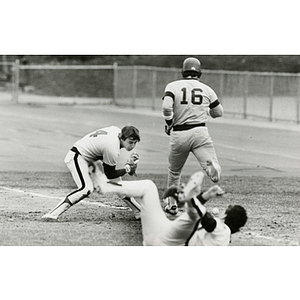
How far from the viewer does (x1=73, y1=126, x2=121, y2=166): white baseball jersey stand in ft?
27.6

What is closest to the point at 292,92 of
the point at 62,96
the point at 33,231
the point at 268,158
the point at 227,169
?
the point at 268,158

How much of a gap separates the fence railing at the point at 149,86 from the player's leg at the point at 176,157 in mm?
11084

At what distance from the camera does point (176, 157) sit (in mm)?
9297

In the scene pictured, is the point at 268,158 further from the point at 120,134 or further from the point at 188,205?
the point at 188,205

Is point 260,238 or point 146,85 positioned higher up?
point 146,85

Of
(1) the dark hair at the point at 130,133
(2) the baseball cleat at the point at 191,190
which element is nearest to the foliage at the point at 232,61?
(1) the dark hair at the point at 130,133

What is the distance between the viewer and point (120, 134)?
27.8 ft

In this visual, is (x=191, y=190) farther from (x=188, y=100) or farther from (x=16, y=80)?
(x=16, y=80)

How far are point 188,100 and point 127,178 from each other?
4124mm

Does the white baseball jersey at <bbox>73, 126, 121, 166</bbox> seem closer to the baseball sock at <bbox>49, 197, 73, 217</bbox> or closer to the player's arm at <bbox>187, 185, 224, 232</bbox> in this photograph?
the baseball sock at <bbox>49, 197, 73, 217</bbox>

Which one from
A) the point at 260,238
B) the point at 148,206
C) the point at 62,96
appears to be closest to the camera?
the point at 148,206

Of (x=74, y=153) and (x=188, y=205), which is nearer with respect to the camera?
(x=188, y=205)

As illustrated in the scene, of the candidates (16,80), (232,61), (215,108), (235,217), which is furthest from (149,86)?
(235,217)

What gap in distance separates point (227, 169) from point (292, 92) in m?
7.43
